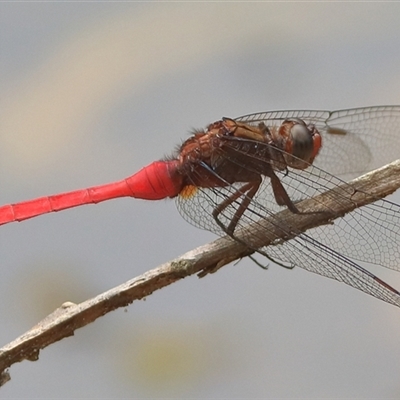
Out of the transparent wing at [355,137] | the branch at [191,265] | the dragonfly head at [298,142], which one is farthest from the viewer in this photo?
the transparent wing at [355,137]

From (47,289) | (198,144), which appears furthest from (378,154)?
(47,289)

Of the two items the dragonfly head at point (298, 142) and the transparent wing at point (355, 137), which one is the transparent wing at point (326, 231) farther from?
the transparent wing at point (355, 137)

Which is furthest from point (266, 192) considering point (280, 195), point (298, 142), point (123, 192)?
point (123, 192)

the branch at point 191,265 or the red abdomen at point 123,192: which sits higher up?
the red abdomen at point 123,192

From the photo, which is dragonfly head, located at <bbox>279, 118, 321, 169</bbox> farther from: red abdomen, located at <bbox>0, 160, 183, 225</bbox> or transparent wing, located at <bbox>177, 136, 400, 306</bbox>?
red abdomen, located at <bbox>0, 160, 183, 225</bbox>

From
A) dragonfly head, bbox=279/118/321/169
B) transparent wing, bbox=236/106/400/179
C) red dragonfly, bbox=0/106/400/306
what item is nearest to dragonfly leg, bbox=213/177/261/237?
red dragonfly, bbox=0/106/400/306

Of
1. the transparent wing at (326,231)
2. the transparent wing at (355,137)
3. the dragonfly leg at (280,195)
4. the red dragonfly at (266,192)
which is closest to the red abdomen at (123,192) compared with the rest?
the red dragonfly at (266,192)

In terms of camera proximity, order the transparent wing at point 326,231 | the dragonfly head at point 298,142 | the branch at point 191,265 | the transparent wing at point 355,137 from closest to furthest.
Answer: the branch at point 191,265 → the transparent wing at point 326,231 → the dragonfly head at point 298,142 → the transparent wing at point 355,137
